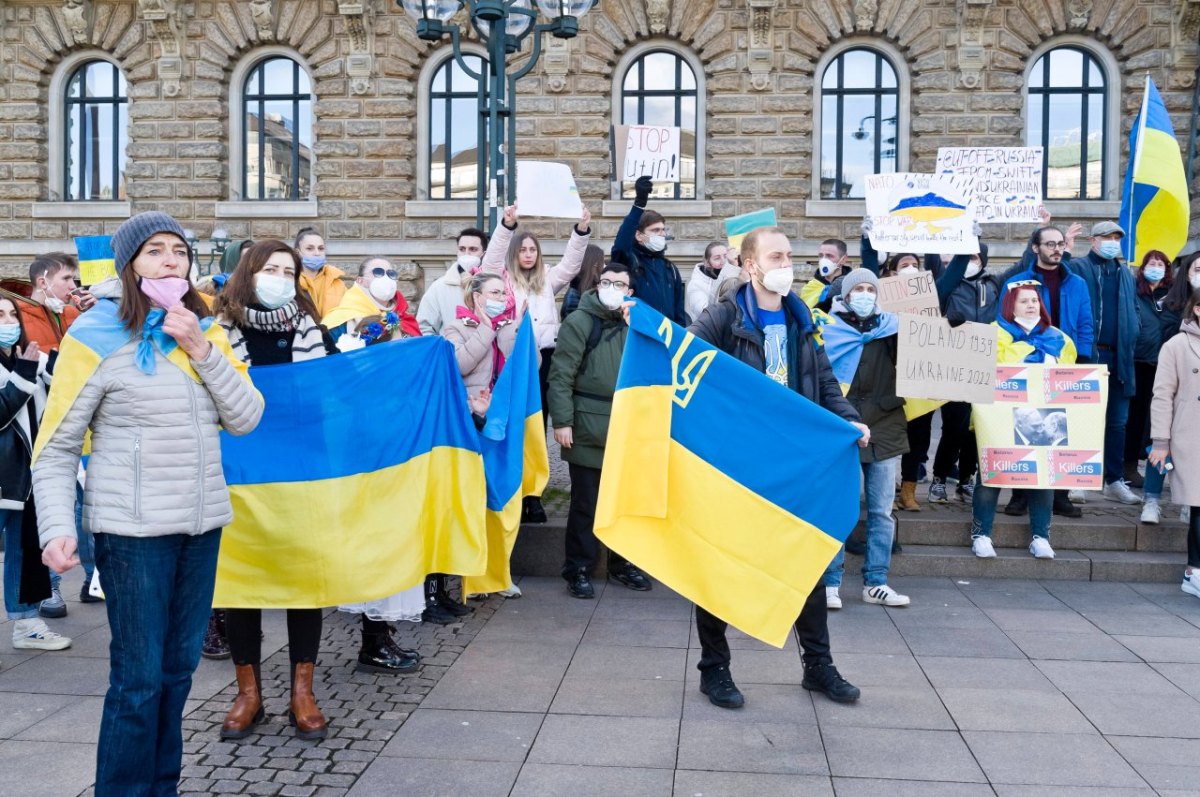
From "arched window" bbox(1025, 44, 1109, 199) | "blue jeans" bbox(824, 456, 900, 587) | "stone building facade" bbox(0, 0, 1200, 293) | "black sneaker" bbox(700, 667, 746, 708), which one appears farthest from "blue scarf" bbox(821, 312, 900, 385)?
"arched window" bbox(1025, 44, 1109, 199)

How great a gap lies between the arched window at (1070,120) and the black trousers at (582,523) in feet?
40.6

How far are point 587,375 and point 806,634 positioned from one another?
2.48 m

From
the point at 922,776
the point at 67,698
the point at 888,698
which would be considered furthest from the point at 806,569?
the point at 67,698

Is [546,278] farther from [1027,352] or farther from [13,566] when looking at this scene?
[13,566]

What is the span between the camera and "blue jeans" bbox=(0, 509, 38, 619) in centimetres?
574

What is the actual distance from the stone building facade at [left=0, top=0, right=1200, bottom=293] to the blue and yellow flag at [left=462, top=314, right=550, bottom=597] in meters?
10.4

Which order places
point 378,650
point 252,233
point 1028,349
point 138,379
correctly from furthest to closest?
point 252,233 → point 1028,349 → point 378,650 → point 138,379

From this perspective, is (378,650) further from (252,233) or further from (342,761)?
(252,233)

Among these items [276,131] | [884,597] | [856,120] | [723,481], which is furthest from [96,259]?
[856,120]

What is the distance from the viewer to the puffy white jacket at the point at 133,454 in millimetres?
3303

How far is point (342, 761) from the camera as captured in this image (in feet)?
13.8

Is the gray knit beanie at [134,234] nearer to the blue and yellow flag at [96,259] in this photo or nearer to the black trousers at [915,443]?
the blue and yellow flag at [96,259]

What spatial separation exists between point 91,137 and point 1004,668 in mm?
17229

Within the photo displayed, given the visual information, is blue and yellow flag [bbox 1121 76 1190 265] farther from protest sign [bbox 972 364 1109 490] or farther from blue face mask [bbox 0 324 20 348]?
blue face mask [bbox 0 324 20 348]
